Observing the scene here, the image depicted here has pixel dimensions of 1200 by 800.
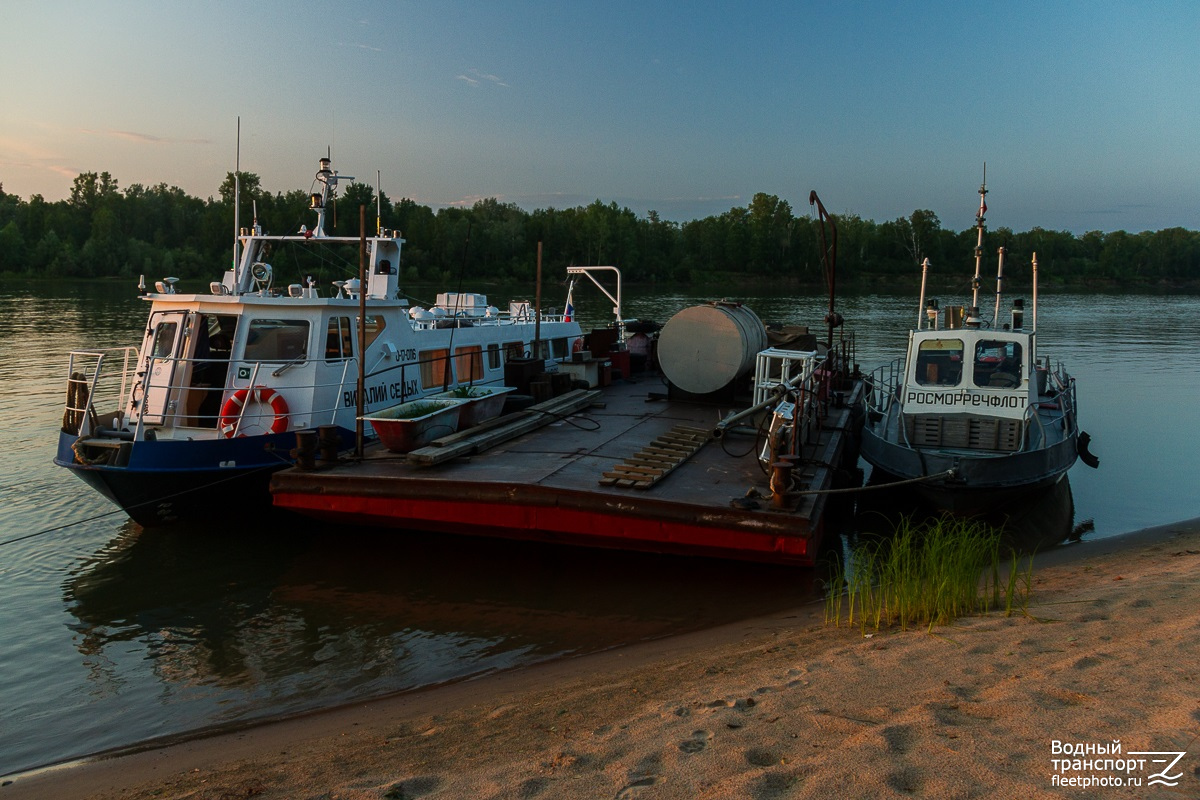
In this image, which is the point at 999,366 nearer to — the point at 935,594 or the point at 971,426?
the point at 971,426

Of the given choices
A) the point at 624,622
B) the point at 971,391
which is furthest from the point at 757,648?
the point at 971,391

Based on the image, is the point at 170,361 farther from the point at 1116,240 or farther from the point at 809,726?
the point at 1116,240

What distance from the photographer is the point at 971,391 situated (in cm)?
1295

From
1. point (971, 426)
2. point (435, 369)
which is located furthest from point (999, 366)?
point (435, 369)

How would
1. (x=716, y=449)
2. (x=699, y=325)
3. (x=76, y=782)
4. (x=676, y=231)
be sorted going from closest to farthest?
1. (x=76, y=782)
2. (x=716, y=449)
3. (x=699, y=325)
4. (x=676, y=231)

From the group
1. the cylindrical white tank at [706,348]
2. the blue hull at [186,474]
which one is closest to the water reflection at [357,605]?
the blue hull at [186,474]

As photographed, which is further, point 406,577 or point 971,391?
point 971,391

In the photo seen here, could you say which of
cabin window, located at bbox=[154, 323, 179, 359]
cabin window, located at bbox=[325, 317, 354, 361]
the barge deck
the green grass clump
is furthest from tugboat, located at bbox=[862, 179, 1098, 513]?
cabin window, located at bbox=[154, 323, 179, 359]

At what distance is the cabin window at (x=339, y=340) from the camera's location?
1250 centimetres

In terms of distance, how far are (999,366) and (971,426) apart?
3.73 feet

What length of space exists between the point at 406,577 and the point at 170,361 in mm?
4906

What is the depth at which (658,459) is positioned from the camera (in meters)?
10.7

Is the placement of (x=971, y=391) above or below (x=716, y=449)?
above

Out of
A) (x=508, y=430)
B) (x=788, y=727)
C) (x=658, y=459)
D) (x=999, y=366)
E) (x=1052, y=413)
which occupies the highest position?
(x=999, y=366)
